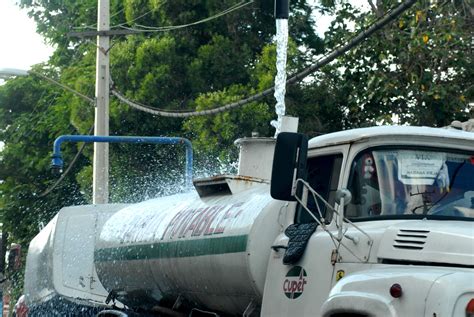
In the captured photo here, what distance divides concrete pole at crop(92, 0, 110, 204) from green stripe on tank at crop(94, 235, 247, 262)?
44.5ft

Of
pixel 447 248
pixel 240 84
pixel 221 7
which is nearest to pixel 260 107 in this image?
pixel 240 84

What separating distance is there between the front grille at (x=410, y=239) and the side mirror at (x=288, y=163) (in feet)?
2.60

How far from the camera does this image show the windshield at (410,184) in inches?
310

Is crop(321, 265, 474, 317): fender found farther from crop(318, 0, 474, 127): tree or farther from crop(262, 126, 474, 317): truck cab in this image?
crop(318, 0, 474, 127): tree

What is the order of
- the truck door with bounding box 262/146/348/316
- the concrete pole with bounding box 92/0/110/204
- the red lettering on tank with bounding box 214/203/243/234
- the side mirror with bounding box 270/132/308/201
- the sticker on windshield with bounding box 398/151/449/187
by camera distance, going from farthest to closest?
1. the concrete pole with bounding box 92/0/110/204
2. the red lettering on tank with bounding box 214/203/243/234
3. the truck door with bounding box 262/146/348/316
4. the sticker on windshield with bounding box 398/151/449/187
5. the side mirror with bounding box 270/132/308/201

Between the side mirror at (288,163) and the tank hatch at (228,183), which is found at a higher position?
the side mirror at (288,163)

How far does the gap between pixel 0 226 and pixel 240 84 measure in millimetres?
10784

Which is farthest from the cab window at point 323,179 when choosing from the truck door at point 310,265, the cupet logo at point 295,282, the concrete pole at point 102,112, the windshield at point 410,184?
the concrete pole at point 102,112

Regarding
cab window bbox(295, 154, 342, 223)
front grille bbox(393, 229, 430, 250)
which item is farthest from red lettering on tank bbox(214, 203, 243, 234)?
front grille bbox(393, 229, 430, 250)

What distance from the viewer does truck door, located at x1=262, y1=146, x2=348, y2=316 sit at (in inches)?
318

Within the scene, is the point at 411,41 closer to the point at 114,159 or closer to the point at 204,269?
the point at 204,269

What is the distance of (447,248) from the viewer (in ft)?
23.5

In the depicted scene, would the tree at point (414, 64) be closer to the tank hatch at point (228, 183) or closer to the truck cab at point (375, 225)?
the tank hatch at point (228, 183)

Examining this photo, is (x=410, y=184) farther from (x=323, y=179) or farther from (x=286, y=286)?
(x=286, y=286)
